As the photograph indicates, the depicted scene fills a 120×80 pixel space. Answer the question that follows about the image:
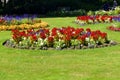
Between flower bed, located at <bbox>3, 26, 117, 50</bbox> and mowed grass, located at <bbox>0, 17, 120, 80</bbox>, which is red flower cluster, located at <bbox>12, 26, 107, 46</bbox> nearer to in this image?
flower bed, located at <bbox>3, 26, 117, 50</bbox>

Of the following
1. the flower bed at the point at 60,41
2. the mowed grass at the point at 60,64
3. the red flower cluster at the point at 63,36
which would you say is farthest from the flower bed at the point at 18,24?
the mowed grass at the point at 60,64

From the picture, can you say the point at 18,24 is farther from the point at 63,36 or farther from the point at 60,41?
the point at 60,41

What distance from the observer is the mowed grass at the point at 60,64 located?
37.7 feet

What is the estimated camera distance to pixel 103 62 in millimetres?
13227

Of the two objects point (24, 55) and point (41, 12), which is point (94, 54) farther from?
point (41, 12)

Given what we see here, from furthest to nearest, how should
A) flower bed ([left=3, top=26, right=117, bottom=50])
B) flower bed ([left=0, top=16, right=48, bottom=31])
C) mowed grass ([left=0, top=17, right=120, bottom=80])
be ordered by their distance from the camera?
flower bed ([left=0, top=16, right=48, bottom=31]) < flower bed ([left=3, top=26, right=117, bottom=50]) < mowed grass ([left=0, top=17, right=120, bottom=80])

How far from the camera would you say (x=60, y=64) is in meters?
13.1

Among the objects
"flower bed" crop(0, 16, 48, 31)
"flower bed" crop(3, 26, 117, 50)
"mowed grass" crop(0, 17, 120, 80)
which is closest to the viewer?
"mowed grass" crop(0, 17, 120, 80)

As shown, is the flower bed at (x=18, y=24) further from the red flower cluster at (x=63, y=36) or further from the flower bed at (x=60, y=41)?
the flower bed at (x=60, y=41)

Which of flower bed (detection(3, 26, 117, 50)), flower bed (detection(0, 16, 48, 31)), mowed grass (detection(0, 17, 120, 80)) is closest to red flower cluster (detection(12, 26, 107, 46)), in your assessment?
flower bed (detection(3, 26, 117, 50))

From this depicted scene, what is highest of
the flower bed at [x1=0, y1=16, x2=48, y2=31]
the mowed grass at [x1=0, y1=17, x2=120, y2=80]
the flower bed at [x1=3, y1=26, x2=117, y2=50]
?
the flower bed at [x1=0, y1=16, x2=48, y2=31]

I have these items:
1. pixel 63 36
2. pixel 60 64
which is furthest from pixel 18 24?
pixel 60 64

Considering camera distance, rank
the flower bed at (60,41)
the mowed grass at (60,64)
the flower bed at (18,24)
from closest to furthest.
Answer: the mowed grass at (60,64) < the flower bed at (60,41) < the flower bed at (18,24)

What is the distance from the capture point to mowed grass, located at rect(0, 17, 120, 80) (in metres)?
11.5
